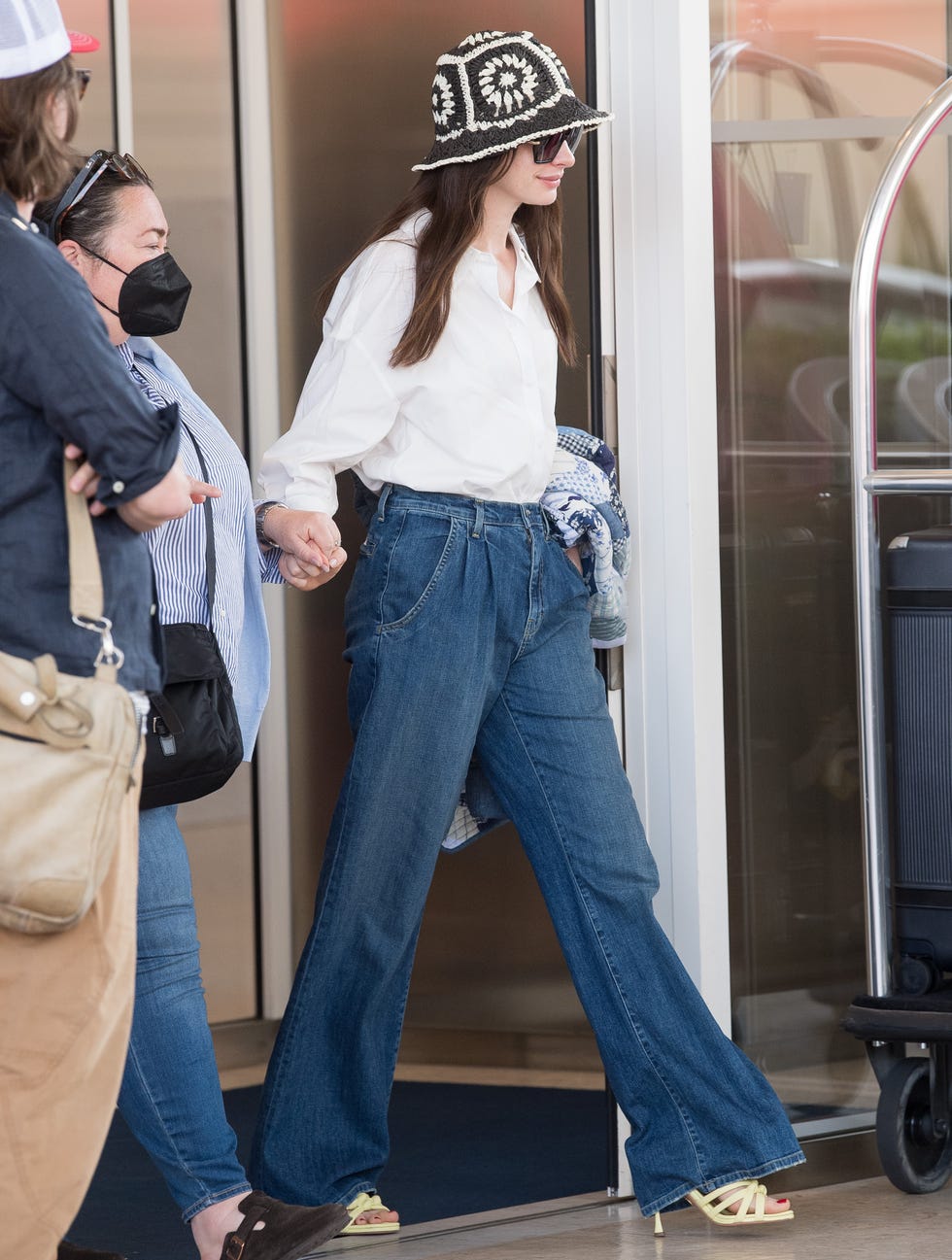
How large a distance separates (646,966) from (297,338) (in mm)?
1639

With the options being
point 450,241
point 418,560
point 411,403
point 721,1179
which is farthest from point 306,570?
point 721,1179

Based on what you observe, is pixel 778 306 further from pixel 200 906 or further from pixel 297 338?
pixel 200 906

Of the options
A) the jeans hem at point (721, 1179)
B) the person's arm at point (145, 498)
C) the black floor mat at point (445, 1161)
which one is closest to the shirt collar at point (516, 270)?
the person's arm at point (145, 498)

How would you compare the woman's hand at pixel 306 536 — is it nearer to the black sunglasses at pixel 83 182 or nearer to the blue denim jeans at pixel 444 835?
the blue denim jeans at pixel 444 835

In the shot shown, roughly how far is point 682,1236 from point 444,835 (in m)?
0.65

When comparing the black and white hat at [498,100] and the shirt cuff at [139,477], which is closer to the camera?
the shirt cuff at [139,477]

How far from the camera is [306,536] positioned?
2.41 meters

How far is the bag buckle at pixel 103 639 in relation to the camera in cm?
160

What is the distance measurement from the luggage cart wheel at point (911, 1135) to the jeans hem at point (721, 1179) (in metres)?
0.22

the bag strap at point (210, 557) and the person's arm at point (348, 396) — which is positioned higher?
the person's arm at point (348, 396)

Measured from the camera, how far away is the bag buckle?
1596 mm

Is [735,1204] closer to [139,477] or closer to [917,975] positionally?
[917,975]

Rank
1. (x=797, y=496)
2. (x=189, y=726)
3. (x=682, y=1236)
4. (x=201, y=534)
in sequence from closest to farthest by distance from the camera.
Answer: (x=189, y=726) < (x=201, y=534) < (x=682, y=1236) < (x=797, y=496)

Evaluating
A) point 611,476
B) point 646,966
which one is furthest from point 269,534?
point 646,966
